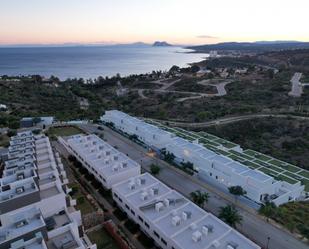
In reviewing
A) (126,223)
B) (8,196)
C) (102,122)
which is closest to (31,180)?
(8,196)

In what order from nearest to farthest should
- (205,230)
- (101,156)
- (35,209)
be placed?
(35,209) < (205,230) < (101,156)

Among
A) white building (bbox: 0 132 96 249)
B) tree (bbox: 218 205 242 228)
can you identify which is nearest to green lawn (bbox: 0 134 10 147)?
white building (bbox: 0 132 96 249)

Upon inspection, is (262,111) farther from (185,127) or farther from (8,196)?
(8,196)

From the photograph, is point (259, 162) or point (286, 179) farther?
point (259, 162)

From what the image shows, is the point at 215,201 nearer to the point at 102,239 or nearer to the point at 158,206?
the point at 158,206

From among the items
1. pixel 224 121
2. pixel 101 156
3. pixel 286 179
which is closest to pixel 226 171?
pixel 286 179

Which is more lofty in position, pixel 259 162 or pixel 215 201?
pixel 259 162

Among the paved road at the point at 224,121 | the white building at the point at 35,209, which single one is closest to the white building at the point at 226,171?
the paved road at the point at 224,121
